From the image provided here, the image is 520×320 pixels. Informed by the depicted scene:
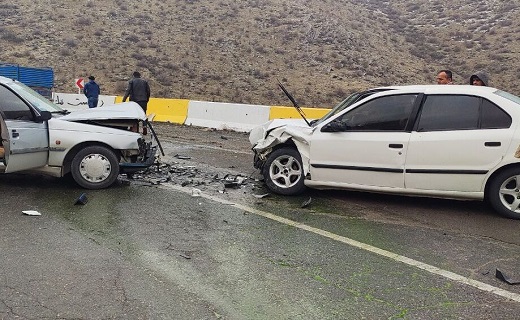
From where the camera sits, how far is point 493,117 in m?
5.65

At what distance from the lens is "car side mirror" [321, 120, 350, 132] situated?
6.07 m

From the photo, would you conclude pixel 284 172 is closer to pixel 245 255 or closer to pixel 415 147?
pixel 415 147

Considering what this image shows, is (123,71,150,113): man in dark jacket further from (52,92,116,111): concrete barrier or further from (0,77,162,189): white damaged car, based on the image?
(52,92,116,111): concrete barrier

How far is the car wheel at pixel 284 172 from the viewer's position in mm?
6359

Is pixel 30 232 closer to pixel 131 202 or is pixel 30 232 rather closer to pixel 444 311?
pixel 131 202

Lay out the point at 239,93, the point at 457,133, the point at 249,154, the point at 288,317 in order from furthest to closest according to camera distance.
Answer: the point at 239,93 < the point at 249,154 < the point at 457,133 < the point at 288,317

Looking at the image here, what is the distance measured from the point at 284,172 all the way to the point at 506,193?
2.69 meters

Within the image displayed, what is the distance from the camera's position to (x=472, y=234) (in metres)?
5.07

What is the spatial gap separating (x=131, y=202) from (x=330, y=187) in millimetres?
2513

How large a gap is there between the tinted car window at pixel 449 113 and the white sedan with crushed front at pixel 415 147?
0.04 feet

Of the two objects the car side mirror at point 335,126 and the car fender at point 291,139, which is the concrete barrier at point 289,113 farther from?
the car side mirror at point 335,126

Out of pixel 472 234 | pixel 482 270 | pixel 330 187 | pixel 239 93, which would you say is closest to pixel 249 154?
pixel 330 187

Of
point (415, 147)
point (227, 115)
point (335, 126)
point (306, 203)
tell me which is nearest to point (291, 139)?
point (335, 126)

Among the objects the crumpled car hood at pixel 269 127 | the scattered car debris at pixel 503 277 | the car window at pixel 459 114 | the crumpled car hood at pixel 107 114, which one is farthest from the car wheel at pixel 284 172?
the scattered car debris at pixel 503 277
